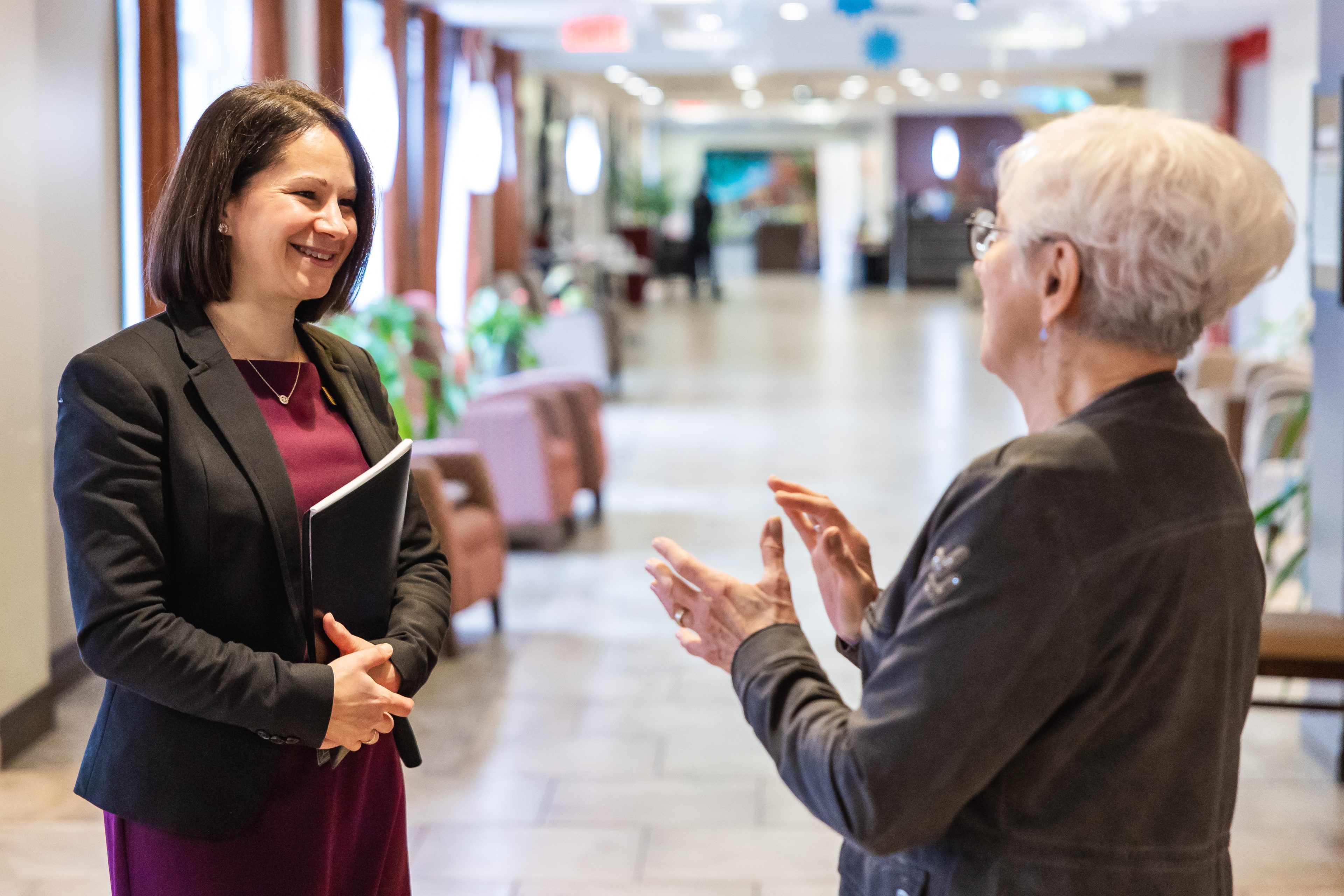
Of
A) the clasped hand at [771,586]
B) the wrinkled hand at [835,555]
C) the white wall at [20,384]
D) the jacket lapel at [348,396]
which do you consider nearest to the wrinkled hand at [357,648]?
the jacket lapel at [348,396]

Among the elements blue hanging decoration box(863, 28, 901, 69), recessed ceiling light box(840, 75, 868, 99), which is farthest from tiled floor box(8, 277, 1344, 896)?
recessed ceiling light box(840, 75, 868, 99)

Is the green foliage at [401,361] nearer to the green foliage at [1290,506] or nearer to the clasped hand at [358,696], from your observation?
the green foliage at [1290,506]

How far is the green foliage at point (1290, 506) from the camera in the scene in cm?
411

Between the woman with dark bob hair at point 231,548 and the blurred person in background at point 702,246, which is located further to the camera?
the blurred person in background at point 702,246

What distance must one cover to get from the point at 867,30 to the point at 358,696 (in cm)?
1219

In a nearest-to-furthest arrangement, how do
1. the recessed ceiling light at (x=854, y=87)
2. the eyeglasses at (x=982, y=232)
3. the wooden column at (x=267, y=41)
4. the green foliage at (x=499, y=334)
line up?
the eyeglasses at (x=982, y=232), the wooden column at (x=267, y=41), the green foliage at (x=499, y=334), the recessed ceiling light at (x=854, y=87)

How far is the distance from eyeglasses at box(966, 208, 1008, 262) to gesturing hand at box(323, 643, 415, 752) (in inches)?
33.4

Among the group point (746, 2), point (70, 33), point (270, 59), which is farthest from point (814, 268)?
point (70, 33)

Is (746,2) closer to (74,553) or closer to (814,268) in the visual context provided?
(74,553)

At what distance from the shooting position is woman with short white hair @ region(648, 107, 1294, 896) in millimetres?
1165

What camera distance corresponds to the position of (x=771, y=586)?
1.43 m

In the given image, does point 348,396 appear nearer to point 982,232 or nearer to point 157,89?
point 982,232

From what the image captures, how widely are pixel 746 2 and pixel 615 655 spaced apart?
7.13 metres

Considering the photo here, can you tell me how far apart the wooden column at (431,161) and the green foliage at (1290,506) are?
621cm
